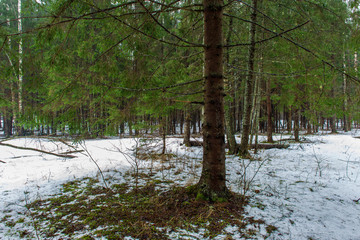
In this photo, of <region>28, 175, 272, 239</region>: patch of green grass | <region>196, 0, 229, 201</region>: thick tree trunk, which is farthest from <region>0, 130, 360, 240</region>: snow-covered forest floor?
<region>196, 0, 229, 201</region>: thick tree trunk

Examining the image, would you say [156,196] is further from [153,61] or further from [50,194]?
[153,61]

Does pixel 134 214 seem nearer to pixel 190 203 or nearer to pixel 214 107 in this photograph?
pixel 190 203

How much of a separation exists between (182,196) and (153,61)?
299 centimetres

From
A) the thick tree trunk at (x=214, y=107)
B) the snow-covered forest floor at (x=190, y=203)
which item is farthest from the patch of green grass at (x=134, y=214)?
the thick tree trunk at (x=214, y=107)

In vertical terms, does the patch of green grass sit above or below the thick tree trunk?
below

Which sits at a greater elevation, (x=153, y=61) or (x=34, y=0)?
(x=34, y=0)

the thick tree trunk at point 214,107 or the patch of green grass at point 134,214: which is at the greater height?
the thick tree trunk at point 214,107

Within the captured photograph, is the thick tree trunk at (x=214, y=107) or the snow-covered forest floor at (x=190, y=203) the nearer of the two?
the snow-covered forest floor at (x=190, y=203)

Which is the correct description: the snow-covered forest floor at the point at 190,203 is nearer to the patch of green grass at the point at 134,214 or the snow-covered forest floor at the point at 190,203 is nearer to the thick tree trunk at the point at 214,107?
the patch of green grass at the point at 134,214

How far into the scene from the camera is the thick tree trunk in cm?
303

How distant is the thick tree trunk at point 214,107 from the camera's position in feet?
9.93

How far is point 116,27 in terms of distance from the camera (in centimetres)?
364

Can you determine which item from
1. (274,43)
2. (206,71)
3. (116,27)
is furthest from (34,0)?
(274,43)

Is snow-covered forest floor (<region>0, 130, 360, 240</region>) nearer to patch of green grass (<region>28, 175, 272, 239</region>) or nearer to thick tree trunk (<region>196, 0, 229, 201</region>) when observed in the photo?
patch of green grass (<region>28, 175, 272, 239</region>)
